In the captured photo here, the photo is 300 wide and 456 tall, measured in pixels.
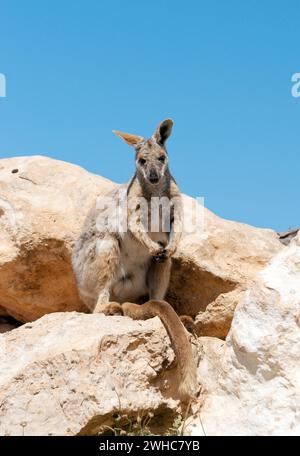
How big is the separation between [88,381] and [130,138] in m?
4.16

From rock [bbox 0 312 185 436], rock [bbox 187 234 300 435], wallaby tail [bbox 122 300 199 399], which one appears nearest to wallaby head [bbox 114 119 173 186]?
wallaby tail [bbox 122 300 199 399]

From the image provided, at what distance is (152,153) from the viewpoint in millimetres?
9117

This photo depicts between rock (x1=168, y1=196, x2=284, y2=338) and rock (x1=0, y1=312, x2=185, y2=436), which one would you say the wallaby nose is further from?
rock (x1=0, y1=312, x2=185, y2=436)

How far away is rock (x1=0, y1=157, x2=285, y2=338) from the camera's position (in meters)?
9.14

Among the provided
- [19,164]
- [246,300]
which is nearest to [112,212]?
[19,164]

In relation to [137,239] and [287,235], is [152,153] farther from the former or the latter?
[287,235]

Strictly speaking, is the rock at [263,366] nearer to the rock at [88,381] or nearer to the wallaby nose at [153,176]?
the rock at [88,381]

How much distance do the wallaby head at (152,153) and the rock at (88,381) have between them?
2.60m

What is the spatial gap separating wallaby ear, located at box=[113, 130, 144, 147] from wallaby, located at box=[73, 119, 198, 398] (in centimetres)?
→ 6

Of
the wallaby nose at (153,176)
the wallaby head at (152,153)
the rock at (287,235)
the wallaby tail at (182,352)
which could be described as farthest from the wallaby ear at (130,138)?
the wallaby tail at (182,352)

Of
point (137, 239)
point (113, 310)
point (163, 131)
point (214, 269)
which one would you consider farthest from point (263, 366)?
point (163, 131)

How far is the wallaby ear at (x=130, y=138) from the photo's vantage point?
9445mm

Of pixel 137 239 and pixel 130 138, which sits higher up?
pixel 130 138

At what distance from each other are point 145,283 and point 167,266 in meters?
0.35
